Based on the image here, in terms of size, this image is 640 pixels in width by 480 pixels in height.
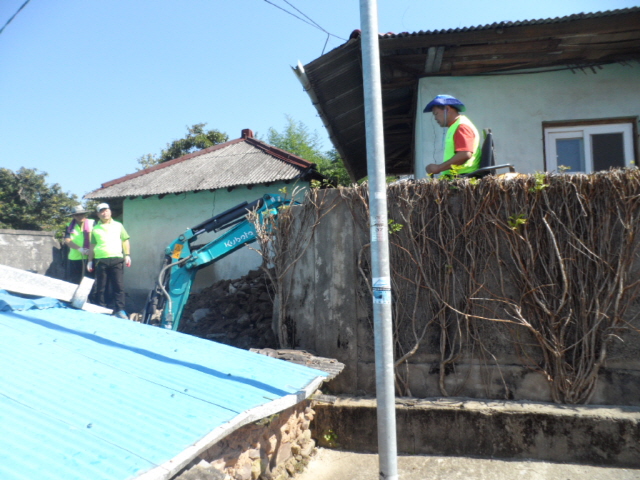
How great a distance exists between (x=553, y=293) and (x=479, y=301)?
0.60 meters

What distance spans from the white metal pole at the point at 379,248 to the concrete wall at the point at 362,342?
1.54m

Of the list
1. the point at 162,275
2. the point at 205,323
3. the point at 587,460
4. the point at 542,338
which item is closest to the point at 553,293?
the point at 542,338

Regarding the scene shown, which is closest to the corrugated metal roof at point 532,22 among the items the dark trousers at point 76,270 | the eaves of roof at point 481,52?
the eaves of roof at point 481,52

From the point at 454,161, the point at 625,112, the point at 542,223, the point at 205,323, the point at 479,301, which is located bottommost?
the point at 205,323

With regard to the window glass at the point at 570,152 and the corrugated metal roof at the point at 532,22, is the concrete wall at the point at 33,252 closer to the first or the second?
the corrugated metal roof at the point at 532,22

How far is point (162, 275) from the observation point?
247 inches

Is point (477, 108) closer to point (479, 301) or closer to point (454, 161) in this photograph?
point (454, 161)

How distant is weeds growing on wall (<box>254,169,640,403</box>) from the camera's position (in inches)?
157

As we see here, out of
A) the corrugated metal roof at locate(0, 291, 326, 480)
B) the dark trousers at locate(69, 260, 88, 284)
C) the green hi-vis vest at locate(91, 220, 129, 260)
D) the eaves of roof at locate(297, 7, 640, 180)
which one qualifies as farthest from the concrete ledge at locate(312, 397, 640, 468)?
the dark trousers at locate(69, 260, 88, 284)

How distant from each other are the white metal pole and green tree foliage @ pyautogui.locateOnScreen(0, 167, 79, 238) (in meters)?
21.2

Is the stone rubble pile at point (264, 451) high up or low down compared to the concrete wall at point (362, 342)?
down

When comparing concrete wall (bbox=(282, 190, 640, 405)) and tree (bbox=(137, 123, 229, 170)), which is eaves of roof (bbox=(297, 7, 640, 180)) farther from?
tree (bbox=(137, 123, 229, 170))

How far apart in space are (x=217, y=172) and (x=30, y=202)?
14.8 meters

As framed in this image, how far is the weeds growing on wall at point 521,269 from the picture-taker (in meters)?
3.99
